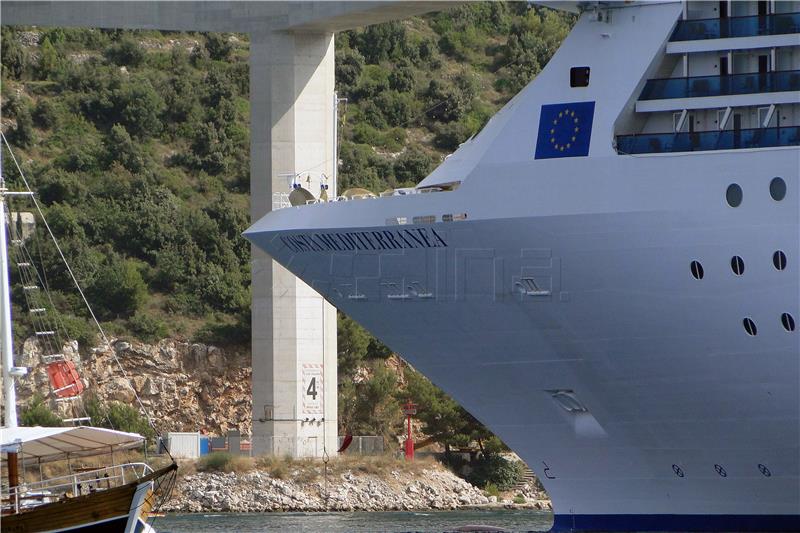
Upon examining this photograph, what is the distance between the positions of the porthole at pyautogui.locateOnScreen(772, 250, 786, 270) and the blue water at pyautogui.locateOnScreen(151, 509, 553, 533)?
17.5m

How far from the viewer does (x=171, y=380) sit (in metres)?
81.2

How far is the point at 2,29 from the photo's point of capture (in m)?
105

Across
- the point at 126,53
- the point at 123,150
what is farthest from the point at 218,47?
the point at 123,150

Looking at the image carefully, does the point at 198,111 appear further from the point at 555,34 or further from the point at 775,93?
the point at 775,93

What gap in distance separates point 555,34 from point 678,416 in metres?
79.5

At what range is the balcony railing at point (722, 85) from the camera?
3584 cm

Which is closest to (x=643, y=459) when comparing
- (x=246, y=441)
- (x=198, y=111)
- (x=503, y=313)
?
(x=503, y=313)

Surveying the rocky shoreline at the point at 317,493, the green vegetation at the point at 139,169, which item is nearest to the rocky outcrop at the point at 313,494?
the rocky shoreline at the point at 317,493

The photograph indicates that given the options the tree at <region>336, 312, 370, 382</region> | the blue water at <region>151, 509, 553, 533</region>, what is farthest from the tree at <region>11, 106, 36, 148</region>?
the blue water at <region>151, 509, 553, 533</region>

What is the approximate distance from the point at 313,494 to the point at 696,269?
117 feet

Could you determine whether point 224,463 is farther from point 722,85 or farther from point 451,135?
point 722,85

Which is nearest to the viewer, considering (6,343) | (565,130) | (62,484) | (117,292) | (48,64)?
(565,130)

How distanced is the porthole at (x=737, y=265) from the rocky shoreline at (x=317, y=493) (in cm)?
3543

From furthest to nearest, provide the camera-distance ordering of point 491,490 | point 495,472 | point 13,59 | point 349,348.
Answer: point 13,59 < point 349,348 < point 495,472 < point 491,490
